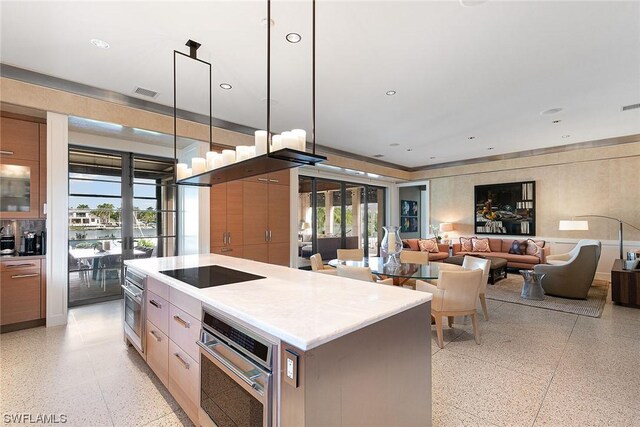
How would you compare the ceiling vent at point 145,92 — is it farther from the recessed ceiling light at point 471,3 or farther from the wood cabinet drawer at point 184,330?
the recessed ceiling light at point 471,3

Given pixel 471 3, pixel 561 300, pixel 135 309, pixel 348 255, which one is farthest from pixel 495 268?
pixel 135 309

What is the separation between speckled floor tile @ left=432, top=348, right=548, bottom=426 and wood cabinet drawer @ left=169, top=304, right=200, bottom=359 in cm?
177

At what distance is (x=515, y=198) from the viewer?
7.48 meters

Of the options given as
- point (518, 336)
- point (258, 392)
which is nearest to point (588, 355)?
point (518, 336)

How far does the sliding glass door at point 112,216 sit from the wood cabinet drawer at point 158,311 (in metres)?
2.92

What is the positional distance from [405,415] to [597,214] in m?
7.40

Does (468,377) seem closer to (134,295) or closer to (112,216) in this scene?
(134,295)

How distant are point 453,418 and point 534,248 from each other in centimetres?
618

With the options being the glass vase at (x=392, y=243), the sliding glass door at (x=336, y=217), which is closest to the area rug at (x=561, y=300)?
the glass vase at (x=392, y=243)

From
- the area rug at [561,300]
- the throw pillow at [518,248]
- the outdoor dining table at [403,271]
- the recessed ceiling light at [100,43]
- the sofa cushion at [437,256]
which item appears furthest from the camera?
the sofa cushion at [437,256]

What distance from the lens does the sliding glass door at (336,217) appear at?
290 inches

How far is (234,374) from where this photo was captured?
1408 mm

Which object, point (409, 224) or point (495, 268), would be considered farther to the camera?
point (409, 224)

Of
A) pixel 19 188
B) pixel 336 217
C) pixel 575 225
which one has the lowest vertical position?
pixel 575 225
